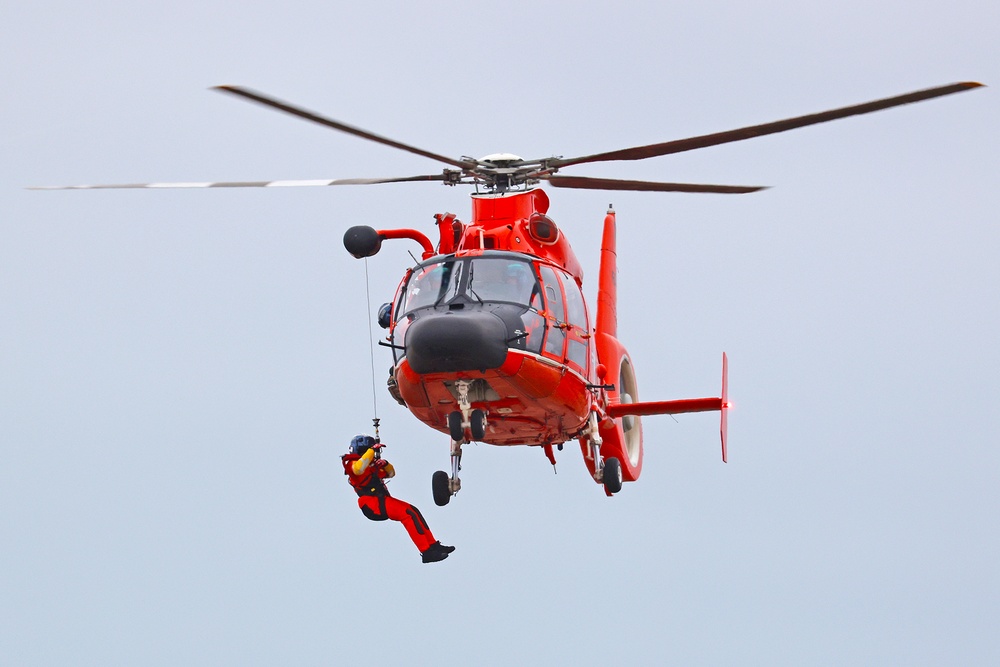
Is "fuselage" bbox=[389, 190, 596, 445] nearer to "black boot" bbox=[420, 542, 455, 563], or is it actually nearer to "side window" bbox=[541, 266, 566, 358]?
"side window" bbox=[541, 266, 566, 358]

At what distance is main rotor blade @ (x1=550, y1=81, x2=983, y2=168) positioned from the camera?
64.4ft

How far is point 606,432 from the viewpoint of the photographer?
25.6 metres

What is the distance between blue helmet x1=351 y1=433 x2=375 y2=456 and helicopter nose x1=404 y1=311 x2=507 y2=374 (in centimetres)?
356

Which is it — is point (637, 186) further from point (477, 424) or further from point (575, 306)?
point (477, 424)

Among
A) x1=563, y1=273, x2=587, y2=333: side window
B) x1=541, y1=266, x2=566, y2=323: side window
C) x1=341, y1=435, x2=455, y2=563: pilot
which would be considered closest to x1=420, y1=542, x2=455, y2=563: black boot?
x1=341, y1=435, x2=455, y2=563: pilot

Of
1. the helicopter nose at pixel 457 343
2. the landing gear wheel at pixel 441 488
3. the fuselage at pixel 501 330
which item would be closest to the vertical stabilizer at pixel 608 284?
the fuselage at pixel 501 330

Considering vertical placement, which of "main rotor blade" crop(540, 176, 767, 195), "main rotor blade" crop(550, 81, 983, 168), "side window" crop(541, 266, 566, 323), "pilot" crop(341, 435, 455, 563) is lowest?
"pilot" crop(341, 435, 455, 563)

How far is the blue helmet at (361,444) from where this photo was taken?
24641 mm

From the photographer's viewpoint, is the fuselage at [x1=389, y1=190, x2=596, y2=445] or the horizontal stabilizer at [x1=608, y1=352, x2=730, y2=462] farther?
the horizontal stabilizer at [x1=608, y1=352, x2=730, y2=462]

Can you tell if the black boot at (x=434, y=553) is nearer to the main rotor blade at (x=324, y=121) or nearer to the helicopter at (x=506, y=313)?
the helicopter at (x=506, y=313)

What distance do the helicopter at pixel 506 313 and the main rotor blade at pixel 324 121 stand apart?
0.06 ft

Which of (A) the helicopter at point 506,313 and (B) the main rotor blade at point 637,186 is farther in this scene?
(B) the main rotor blade at point 637,186

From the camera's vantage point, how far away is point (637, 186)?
24.8 metres

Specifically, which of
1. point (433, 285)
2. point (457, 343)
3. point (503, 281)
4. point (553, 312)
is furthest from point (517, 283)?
point (457, 343)
